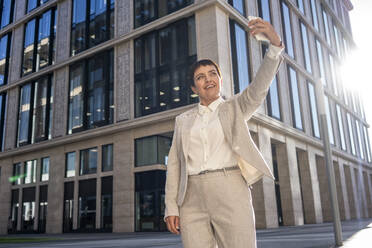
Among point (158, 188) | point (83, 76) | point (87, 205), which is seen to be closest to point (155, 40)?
point (83, 76)

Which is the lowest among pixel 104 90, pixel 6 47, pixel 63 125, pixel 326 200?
pixel 326 200

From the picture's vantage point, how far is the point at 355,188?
35.1 metres

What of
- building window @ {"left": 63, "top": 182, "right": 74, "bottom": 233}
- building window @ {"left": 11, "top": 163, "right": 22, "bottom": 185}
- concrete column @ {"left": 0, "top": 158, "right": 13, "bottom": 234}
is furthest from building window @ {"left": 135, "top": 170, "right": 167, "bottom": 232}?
concrete column @ {"left": 0, "top": 158, "right": 13, "bottom": 234}

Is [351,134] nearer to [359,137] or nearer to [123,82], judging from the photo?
[359,137]

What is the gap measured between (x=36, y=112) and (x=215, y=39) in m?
16.5

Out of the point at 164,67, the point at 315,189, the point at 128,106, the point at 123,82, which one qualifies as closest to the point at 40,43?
the point at 123,82

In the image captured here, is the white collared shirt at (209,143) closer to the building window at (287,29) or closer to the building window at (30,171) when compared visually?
the building window at (287,29)

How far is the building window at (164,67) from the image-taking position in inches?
766

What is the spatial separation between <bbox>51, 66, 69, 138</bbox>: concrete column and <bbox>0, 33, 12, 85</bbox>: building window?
24.9ft

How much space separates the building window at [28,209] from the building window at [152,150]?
10556 millimetres

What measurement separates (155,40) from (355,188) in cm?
2631

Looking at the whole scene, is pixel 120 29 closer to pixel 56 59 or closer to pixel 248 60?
pixel 56 59

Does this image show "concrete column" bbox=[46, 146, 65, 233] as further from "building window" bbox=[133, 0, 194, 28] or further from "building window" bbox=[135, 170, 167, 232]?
"building window" bbox=[133, 0, 194, 28]

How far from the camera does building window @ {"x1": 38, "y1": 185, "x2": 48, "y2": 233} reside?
24531 millimetres
